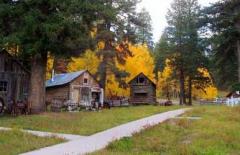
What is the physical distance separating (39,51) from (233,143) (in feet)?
52.1

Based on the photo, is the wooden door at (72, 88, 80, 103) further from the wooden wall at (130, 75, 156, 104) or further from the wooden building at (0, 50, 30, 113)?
the wooden wall at (130, 75, 156, 104)

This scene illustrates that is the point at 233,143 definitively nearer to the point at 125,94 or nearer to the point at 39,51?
the point at 39,51

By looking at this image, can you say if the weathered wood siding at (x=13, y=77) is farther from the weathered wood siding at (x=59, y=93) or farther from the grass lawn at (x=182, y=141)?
the grass lawn at (x=182, y=141)

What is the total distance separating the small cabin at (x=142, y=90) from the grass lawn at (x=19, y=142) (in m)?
39.2

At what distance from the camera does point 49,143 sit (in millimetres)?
15578

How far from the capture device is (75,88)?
4259 centimetres

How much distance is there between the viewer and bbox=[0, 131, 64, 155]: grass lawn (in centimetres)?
1405

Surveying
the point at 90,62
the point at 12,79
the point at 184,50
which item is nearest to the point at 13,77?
the point at 12,79

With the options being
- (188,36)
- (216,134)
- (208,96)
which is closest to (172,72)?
(188,36)

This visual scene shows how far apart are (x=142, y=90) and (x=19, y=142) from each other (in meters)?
41.3

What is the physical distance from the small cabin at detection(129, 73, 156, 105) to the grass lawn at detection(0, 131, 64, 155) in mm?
39229

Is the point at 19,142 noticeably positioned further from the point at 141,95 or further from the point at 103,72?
the point at 141,95

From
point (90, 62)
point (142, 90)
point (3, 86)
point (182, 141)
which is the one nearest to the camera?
point (182, 141)

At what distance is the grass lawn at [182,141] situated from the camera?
13900 millimetres
